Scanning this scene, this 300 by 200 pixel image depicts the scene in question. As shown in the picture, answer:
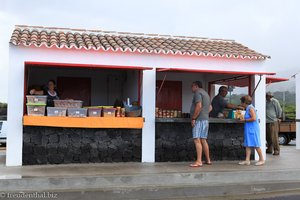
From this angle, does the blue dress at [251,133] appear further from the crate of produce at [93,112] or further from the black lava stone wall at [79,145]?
the crate of produce at [93,112]

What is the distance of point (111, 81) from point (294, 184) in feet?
21.7

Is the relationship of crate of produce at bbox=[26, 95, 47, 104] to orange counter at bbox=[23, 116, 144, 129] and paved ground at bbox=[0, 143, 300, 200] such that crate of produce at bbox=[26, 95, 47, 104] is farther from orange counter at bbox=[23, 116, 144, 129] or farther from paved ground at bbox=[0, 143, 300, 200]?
paved ground at bbox=[0, 143, 300, 200]

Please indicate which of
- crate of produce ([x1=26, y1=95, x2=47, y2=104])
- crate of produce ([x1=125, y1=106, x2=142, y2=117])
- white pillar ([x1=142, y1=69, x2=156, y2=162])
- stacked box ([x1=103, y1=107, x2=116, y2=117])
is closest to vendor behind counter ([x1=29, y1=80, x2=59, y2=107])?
crate of produce ([x1=26, y1=95, x2=47, y2=104])

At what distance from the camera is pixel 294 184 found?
8.80 meters

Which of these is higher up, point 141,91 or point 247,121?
point 141,91

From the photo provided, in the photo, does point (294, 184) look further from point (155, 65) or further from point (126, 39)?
point (126, 39)

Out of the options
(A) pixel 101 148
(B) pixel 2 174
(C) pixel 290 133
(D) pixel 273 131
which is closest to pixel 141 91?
(A) pixel 101 148

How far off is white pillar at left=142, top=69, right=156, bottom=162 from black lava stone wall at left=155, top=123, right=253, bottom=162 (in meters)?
0.14

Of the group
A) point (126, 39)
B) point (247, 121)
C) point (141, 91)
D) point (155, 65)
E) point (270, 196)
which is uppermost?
point (126, 39)

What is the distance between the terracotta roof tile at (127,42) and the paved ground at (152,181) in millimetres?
2781

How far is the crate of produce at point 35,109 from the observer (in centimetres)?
918

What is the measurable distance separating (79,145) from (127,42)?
9.95 ft

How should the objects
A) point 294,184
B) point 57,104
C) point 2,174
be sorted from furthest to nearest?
point 57,104 → point 294,184 → point 2,174

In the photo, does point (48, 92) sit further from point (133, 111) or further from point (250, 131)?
point (250, 131)
